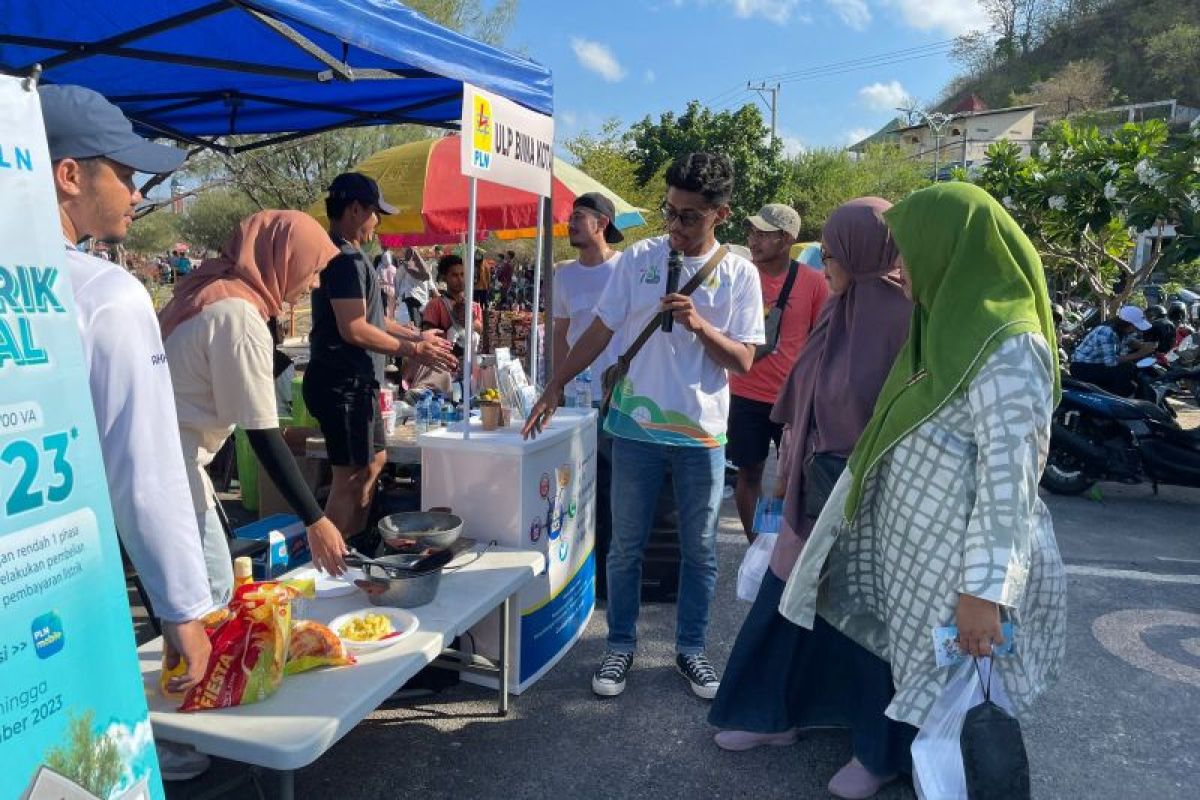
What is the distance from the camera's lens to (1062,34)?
7738cm

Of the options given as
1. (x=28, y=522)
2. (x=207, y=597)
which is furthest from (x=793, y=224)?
(x=28, y=522)

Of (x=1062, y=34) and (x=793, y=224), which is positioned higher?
(x=1062, y=34)

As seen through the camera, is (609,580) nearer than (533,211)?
Yes

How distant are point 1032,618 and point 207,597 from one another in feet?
6.30

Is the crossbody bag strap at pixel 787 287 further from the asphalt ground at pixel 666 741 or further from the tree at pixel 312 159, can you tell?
the tree at pixel 312 159

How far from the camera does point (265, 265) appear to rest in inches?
94.4

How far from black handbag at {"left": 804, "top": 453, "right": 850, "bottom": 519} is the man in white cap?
20.2ft

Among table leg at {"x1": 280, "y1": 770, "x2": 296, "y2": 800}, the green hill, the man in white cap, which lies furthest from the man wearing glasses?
the green hill

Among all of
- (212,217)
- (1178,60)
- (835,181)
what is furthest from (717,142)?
(1178,60)

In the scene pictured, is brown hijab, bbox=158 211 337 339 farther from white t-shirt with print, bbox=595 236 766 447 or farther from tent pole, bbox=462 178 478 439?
white t-shirt with print, bbox=595 236 766 447

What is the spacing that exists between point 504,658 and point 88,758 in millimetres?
1734

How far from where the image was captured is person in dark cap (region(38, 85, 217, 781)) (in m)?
1.38

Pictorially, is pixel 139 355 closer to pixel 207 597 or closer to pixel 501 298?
pixel 207 597

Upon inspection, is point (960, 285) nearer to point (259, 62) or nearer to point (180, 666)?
point (180, 666)
